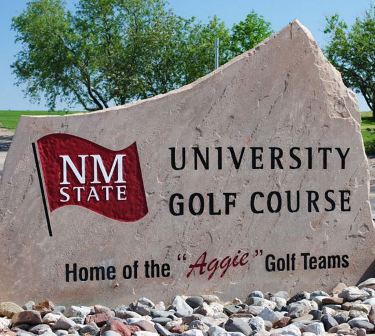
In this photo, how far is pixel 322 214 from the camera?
21.5ft

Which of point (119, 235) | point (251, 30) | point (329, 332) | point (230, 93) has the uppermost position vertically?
point (251, 30)

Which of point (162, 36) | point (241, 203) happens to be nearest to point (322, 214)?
point (241, 203)

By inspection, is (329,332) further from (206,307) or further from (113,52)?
(113,52)

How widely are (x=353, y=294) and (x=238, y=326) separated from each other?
1341mm

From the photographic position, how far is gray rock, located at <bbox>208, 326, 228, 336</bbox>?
504cm

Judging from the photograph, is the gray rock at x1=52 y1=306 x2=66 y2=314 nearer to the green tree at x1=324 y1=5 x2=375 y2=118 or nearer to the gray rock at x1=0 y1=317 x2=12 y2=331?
the gray rock at x1=0 y1=317 x2=12 y2=331

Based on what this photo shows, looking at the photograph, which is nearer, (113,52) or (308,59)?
(308,59)

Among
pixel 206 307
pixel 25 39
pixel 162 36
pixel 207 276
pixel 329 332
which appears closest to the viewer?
pixel 329 332

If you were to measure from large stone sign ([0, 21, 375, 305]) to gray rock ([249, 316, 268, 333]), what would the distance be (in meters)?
0.98

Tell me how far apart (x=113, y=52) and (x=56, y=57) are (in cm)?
278

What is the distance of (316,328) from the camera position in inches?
207

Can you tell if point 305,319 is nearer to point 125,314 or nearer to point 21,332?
point 125,314

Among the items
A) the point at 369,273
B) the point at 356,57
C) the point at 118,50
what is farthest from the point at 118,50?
the point at 369,273

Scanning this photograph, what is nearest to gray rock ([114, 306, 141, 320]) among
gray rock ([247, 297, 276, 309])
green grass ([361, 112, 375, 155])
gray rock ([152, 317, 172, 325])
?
gray rock ([152, 317, 172, 325])
